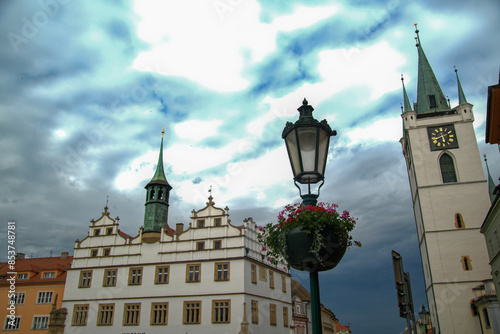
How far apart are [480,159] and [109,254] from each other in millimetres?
41839

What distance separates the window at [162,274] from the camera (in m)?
37.5

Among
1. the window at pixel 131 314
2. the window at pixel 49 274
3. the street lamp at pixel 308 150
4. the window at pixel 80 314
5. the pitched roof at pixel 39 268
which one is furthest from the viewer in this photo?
the window at pixel 49 274

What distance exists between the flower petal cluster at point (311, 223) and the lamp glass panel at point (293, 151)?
0.54 m

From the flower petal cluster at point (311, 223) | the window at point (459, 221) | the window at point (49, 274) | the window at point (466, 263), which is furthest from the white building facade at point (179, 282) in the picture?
the flower petal cluster at point (311, 223)

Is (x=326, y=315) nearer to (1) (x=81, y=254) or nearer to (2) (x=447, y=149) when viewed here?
(2) (x=447, y=149)

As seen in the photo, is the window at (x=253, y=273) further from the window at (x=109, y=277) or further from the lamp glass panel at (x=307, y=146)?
the lamp glass panel at (x=307, y=146)

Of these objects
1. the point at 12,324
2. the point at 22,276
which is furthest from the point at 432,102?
the point at 12,324

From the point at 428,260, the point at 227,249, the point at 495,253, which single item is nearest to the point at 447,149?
the point at 428,260

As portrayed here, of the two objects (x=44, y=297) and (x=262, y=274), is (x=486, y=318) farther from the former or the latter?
(x=44, y=297)

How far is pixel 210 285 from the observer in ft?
117

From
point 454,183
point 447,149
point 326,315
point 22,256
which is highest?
point 447,149

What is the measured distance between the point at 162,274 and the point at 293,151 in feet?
115

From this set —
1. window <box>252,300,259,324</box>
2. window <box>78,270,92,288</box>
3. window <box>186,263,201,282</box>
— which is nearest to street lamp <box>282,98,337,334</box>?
window <box>252,300,259,324</box>

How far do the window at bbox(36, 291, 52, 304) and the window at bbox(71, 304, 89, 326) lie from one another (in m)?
5.32
